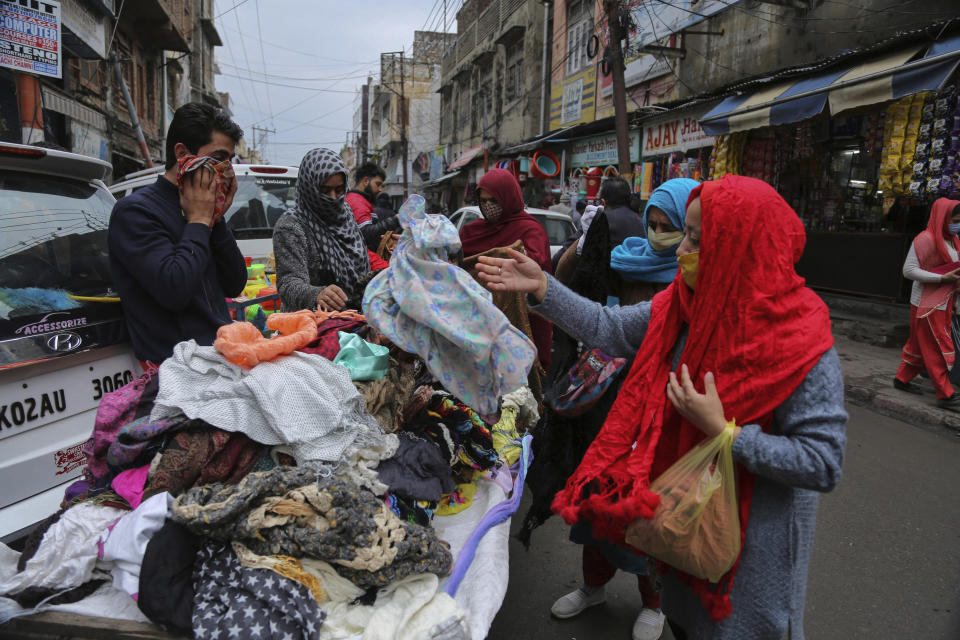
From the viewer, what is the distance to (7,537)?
5.92ft

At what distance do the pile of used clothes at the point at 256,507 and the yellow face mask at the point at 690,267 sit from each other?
903mm

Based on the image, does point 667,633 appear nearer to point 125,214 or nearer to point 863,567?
point 863,567

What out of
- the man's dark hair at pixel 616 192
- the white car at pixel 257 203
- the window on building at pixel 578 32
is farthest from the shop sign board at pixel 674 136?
the white car at pixel 257 203

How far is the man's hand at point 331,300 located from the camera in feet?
8.02

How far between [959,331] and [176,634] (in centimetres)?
682

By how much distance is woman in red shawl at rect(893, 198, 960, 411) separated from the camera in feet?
18.1

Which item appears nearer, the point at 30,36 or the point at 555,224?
the point at 30,36

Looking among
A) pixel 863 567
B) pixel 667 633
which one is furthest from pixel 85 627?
pixel 863 567

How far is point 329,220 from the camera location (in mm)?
2922

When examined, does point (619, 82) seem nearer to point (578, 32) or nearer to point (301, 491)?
point (578, 32)

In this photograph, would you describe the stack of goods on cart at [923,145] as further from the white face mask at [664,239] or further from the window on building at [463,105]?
the window on building at [463,105]

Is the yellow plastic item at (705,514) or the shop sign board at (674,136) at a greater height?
the shop sign board at (674,136)

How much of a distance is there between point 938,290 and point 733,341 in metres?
5.59

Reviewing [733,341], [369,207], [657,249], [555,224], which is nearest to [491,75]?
[555,224]
